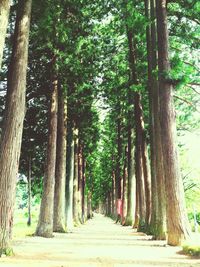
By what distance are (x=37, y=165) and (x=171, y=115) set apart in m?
20.5

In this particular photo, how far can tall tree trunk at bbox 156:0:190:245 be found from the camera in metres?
11.8

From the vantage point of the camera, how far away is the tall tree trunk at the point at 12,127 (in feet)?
31.2

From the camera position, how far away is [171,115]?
40.9ft

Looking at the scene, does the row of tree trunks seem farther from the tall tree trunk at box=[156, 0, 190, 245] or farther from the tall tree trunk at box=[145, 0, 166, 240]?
the tall tree trunk at box=[156, 0, 190, 245]

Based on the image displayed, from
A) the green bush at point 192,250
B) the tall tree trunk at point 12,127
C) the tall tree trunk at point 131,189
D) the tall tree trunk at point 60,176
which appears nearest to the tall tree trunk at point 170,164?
the green bush at point 192,250

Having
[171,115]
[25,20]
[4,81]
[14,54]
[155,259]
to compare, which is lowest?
[155,259]

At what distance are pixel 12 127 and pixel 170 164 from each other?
4.94 metres

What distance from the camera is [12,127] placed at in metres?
10.1

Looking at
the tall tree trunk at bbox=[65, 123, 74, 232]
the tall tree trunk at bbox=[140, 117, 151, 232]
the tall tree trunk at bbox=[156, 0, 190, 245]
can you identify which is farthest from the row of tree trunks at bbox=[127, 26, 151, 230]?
the tall tree trunk at bbox=[156, 0, 190, 245]

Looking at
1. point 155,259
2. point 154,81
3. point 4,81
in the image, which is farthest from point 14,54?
point 4,81

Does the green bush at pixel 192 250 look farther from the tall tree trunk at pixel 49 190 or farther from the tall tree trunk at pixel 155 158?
the tall tree trunk at pixel 49 190

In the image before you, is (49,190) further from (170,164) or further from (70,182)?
(70,182)

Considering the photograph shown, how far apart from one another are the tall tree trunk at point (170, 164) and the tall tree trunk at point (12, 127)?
4563 millimetres

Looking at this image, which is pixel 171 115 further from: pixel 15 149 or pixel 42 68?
pixel 42 68
